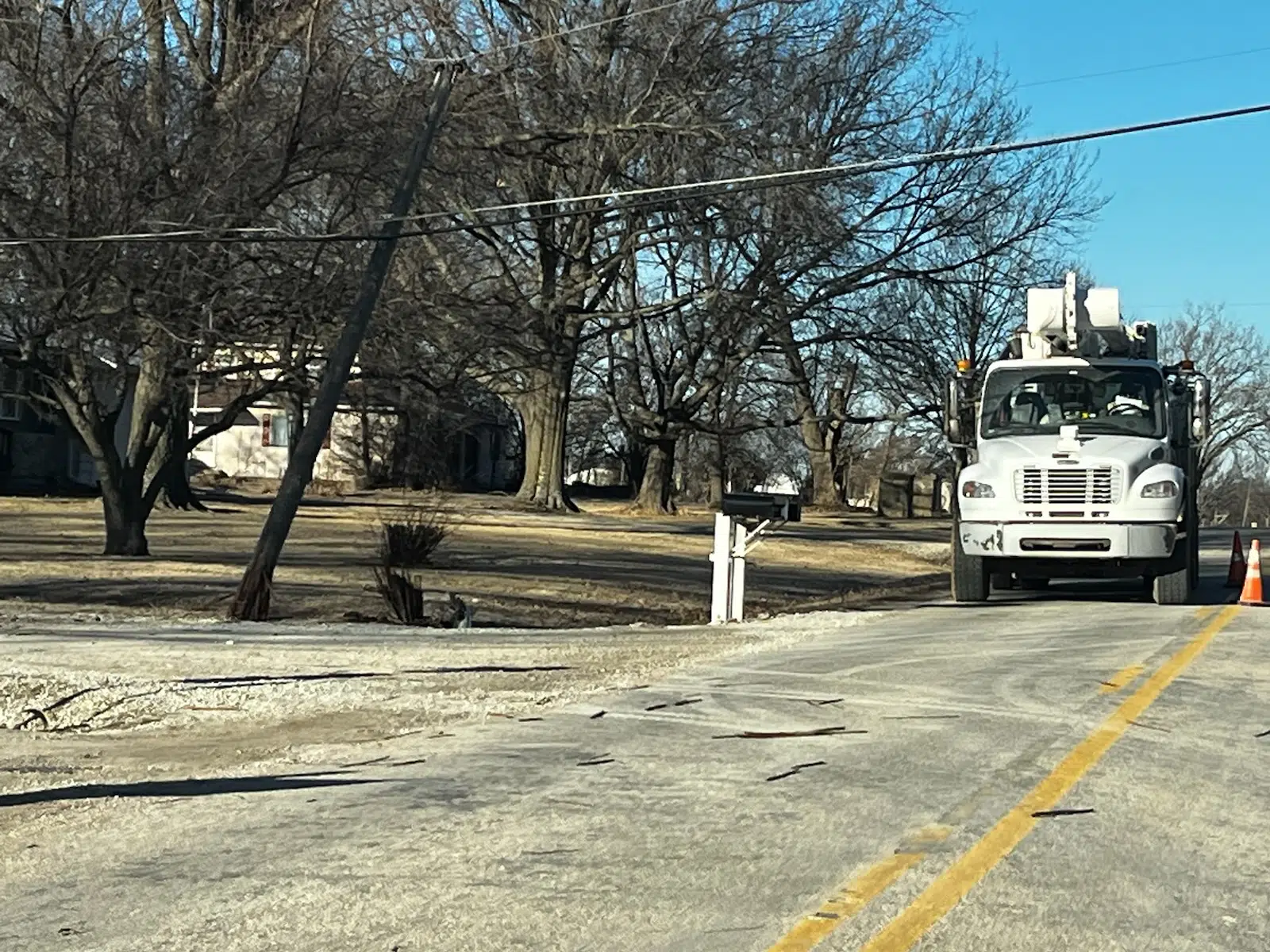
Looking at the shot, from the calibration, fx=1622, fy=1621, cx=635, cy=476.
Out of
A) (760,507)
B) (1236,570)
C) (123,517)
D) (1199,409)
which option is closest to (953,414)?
(760,507)

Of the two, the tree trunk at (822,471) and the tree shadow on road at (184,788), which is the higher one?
the tree trunk at (822,471)

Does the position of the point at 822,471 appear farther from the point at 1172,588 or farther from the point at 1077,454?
the point at 1077,454

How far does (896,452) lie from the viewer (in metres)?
99.2

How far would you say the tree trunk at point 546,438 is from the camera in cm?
4412

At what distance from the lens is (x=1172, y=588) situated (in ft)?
64.0

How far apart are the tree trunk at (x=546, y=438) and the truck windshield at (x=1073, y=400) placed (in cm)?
2429

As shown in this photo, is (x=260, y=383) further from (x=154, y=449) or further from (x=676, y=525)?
(x=676, y=525)

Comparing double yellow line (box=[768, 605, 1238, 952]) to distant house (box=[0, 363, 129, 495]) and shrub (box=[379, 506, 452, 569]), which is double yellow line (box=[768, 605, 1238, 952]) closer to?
shrub (box=[379, 506, 452, 569])

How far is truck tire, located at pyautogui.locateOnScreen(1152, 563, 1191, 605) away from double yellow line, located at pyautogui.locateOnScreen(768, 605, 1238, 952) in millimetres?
10333

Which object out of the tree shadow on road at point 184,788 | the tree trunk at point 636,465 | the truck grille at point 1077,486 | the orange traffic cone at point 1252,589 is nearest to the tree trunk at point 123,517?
the truck grille at point 1077,486

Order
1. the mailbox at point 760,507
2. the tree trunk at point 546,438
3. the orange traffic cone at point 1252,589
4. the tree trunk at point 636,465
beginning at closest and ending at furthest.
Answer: the mailbox at point 760,507 < the orange traffic cone at point 1252,589 < the tree trunk at point 546,438 < the tree trunk at point 636,465

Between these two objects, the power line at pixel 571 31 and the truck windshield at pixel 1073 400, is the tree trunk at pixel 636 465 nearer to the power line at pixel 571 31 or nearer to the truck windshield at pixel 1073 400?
the power line at pixel 571 31

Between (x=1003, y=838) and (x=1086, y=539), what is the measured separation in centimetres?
1162

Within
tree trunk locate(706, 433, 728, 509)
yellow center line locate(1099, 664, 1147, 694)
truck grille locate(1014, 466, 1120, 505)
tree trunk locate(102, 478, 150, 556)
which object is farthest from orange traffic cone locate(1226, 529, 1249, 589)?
tree trunk locate(706, 433, 728, 509)
